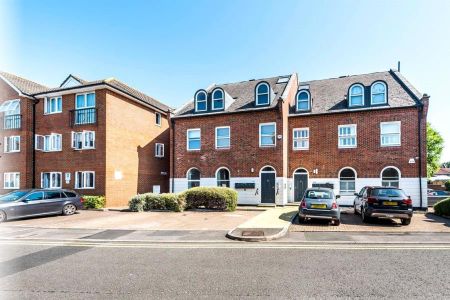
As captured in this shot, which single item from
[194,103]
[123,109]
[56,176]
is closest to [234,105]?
[194,103]

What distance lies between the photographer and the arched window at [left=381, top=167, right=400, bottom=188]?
736 inches

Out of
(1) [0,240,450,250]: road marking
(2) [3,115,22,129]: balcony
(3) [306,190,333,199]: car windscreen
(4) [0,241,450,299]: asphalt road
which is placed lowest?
(1) [0,240,450,250]: road marking

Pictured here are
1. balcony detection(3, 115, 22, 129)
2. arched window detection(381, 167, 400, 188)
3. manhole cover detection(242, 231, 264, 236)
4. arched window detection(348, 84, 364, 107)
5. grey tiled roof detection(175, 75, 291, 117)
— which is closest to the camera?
manhole cover detection(242, 231, 264, 236)

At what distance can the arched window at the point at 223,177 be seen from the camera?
21.6 meters

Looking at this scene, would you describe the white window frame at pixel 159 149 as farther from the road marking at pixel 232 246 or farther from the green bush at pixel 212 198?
the road marking at pixel 232 246

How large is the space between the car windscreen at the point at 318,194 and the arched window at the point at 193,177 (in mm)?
11224

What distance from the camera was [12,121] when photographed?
2300cm

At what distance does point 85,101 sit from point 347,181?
19.9 metres

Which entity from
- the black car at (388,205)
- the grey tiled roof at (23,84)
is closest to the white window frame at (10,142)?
the grey tiled roof at (23,84)

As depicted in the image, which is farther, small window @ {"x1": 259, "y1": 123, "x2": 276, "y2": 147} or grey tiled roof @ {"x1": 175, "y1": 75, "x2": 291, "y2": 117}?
grey tiled roof @ {"x1": 175, "y1": 75, "x2": 291, "y2": 117}

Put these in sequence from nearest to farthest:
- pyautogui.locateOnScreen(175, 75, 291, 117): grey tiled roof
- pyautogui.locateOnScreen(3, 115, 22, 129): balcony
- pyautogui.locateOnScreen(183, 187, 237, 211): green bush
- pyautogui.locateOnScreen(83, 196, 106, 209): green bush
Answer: pyautogui.locateOnScreen(183, 187, 237, 211): green bush, pyautogui.locateOnScreen(83, 196, 106, 209): green bush, pyautogui.locateOnScreen(175, 75, 291, 117): grey tiled roof, pyautogui.locateOnScreen(3, 115, 22, 129): balcony

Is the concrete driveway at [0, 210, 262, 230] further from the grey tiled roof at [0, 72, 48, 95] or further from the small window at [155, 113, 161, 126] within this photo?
the grey tiled roof at [0, 72, 48, 95]

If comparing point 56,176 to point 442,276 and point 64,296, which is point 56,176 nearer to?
point 64,296

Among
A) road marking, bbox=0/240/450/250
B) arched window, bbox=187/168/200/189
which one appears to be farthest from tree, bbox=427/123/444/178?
road marking, bbox=0/240/450/250
